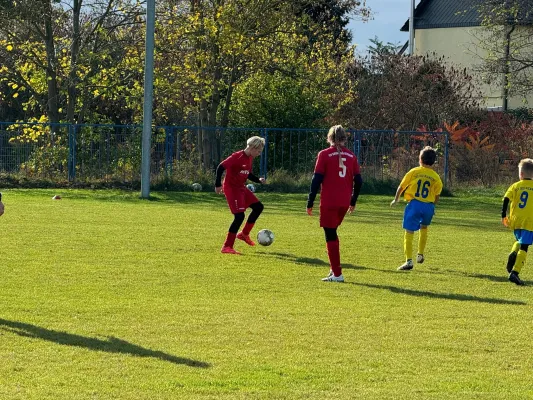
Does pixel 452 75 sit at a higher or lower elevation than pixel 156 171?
higher

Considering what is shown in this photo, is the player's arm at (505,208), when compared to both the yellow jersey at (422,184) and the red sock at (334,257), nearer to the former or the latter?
the yellow jersey at (422,184)

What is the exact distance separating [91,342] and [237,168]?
6.82m

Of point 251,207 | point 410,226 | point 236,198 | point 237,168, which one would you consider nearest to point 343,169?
point 410,226

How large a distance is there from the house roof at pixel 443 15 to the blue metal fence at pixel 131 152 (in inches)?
1152

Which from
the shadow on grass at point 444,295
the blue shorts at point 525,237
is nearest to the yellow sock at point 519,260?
the blue shorts at point 525,237

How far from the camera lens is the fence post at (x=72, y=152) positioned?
29094 millimetres

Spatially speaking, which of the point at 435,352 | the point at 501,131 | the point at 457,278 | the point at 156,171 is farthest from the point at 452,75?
the point at 435,352

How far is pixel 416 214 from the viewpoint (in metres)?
12.9

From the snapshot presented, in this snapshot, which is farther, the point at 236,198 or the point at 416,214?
the point at 236,198

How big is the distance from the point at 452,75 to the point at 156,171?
1729cm

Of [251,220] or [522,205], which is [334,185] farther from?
[251,220]

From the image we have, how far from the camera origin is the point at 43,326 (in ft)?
26.9

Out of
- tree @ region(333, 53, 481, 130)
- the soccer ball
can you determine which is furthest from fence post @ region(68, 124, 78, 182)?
the soccer ball

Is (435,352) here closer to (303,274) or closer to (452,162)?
(303,274)
